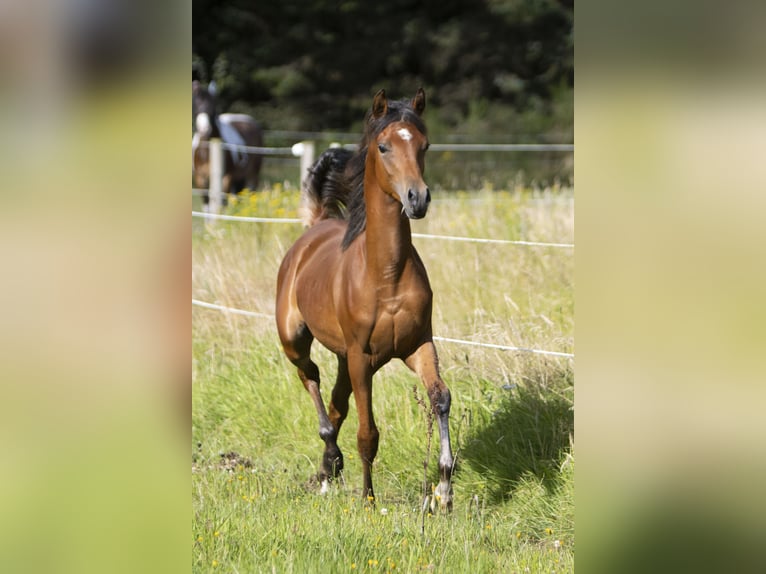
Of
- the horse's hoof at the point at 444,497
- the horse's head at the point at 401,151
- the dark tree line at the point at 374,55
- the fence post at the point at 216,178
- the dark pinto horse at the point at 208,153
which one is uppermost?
the dark tree line at the point at 374,55

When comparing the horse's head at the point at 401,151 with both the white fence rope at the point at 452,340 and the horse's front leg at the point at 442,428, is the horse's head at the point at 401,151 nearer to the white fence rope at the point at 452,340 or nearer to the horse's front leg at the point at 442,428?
the horse's front leg at the point at 442,428

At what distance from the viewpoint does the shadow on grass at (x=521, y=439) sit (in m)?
4.66

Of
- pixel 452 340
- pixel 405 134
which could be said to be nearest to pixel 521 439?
pixel 452 340

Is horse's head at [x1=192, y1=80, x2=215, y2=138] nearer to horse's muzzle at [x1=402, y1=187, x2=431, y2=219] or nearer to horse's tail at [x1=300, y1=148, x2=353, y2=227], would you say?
horse's tail at [x1=300, y1=148, x2=353, y2=227]

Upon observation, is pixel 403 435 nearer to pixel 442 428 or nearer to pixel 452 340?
pixel 452 340

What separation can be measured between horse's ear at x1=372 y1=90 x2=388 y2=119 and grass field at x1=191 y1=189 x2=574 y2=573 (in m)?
1.67

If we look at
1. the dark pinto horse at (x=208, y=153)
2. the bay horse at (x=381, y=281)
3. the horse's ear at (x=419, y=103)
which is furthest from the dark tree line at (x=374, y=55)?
the horse's ear at (x=419, y=103)

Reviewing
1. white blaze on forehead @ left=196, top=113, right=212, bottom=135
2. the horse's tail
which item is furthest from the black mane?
white blaze on forehead @ left=196, top=113, right=212, bottom=135

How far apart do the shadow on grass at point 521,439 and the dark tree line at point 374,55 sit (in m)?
19.7

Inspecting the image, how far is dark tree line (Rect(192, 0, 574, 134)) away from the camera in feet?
80.2

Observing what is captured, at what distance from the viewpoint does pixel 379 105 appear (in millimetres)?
4109

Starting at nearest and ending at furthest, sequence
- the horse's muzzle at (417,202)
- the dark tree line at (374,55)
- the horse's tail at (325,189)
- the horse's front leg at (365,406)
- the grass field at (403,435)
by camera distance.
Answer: the grass field at (403,435) → the horse's muzzle at (417,202) → the horse's front leg at (365,406) → the horse's tail at (325,189) → the dark tree line at (374,55)
